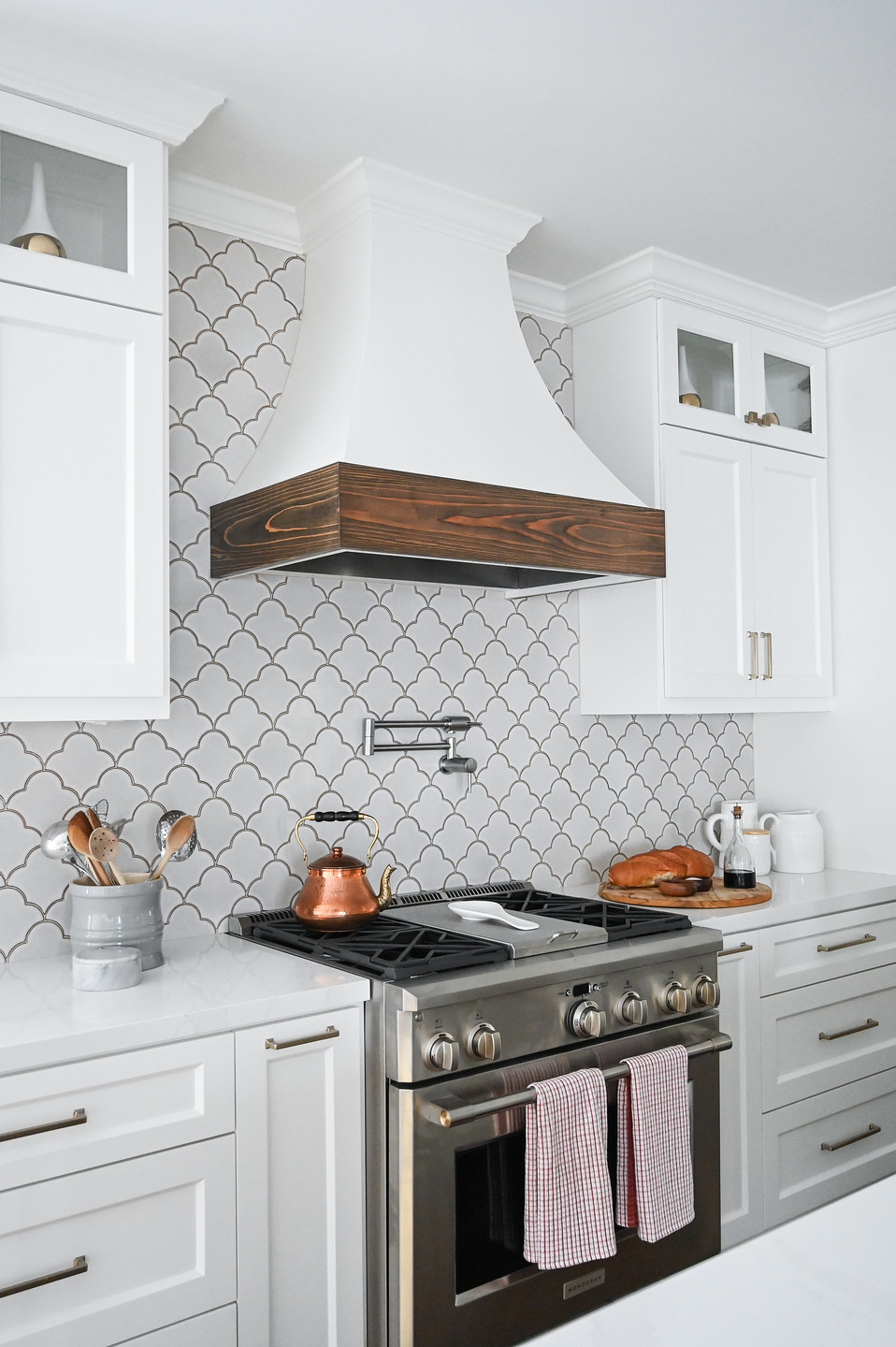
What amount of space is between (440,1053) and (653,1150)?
59cm

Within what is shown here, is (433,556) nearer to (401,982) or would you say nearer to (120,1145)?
(401,982)

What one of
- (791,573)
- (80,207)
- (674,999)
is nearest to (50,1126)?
(674,999)

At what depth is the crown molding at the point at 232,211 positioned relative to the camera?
2387 mm

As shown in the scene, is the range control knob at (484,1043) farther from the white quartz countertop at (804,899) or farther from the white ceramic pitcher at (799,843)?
the white ceramic pitcher at (799,843)

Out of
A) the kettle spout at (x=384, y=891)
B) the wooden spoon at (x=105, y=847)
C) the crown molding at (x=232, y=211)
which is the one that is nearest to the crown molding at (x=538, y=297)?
the crown molding at (x=232, y=211)

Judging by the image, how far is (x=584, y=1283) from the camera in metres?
2.09

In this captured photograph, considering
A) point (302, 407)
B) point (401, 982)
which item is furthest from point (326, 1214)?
point (302, 407)

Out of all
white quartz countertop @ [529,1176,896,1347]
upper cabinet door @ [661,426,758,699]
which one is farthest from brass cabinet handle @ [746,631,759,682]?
white quartz countertop @ [529,1176,896,1347]

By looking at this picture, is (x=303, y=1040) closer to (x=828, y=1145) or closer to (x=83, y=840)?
(x=83, y=840)

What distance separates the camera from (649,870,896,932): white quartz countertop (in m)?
2.66

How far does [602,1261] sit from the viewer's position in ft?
6.96

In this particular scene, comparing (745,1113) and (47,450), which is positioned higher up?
(47,450)

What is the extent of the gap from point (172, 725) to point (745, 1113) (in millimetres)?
1687

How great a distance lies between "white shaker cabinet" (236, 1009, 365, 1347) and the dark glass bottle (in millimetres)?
1394
